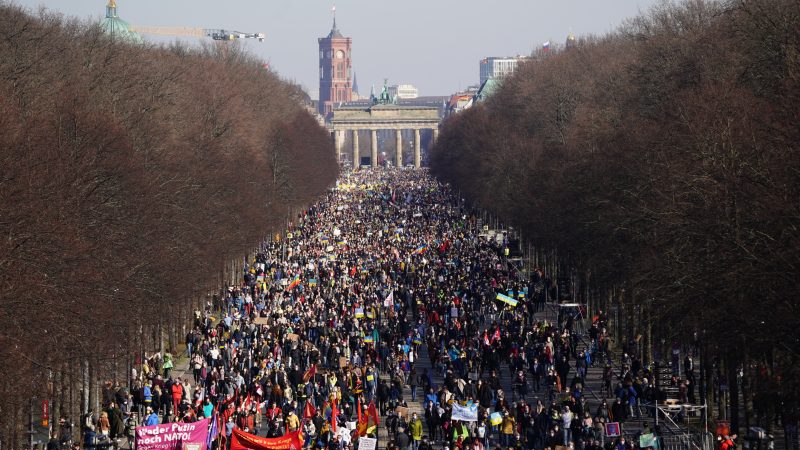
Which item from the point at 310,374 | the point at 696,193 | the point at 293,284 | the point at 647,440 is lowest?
the point at 647,440

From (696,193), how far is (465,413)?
26.5 feet

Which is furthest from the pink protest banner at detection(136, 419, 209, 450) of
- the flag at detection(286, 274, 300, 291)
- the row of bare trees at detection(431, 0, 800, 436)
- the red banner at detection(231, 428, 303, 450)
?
the flag at detection(286, 274, 300, 291)

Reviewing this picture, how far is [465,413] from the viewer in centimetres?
3962

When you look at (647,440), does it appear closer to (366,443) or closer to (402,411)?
(366,443)

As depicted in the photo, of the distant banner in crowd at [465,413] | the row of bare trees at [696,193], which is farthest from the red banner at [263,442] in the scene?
the row of bare trees at [696,193]

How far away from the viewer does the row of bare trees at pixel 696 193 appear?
34.0 m

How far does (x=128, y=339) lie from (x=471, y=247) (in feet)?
171

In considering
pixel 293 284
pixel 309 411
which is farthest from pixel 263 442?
pixel 293 284

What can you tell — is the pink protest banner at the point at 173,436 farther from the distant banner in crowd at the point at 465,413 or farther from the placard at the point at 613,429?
the placard at the point at 613,429

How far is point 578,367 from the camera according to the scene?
160ft

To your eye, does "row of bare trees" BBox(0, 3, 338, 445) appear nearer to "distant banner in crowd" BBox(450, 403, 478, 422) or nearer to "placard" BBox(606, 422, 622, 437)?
"distant banner in crowd" BBox(450, 403, 478, 422)

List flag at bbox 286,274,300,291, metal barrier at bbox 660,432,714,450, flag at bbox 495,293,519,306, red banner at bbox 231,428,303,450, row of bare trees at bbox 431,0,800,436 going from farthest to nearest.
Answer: flag at bbox 286,274,300,291 → flag at bbox 495,293,519,306 → metal barrier at bbox 660,432,714,450 → red banner at bbox 231,428,303,450 → row of bare trees at bbox 431,0,800,436

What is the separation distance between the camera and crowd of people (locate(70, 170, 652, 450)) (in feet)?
131

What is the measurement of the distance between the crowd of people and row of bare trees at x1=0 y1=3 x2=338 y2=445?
2.06m
